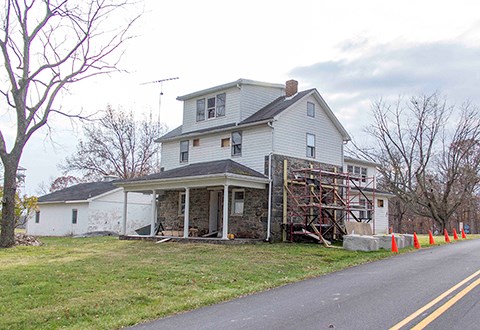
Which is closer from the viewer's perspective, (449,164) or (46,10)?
(46,10)

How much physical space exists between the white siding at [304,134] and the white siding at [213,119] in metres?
2.69

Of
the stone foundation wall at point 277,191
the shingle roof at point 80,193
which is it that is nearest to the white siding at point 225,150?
the stone foundation wall at point 277,191

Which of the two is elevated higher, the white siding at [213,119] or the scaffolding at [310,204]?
the white siding at [213,119]

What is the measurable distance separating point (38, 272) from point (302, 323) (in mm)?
7440

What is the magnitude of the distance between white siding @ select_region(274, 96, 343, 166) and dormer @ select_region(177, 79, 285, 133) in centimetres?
237

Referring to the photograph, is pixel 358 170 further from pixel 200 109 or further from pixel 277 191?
pixel 277 191

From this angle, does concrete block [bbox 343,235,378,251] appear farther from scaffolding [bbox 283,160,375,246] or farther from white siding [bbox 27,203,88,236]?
white siding [bbox 27,203,88,236]

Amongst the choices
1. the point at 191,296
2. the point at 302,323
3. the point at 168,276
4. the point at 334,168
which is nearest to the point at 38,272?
the point at 168,276

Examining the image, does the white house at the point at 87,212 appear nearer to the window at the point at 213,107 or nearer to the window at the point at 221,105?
the window at the point at 213,107

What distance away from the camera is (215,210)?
23.6m

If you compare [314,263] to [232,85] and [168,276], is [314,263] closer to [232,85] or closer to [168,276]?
[168,276]

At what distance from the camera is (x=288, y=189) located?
68.2 feet

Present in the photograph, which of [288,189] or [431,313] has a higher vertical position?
[288,189]

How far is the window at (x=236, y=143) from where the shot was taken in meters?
22.0
